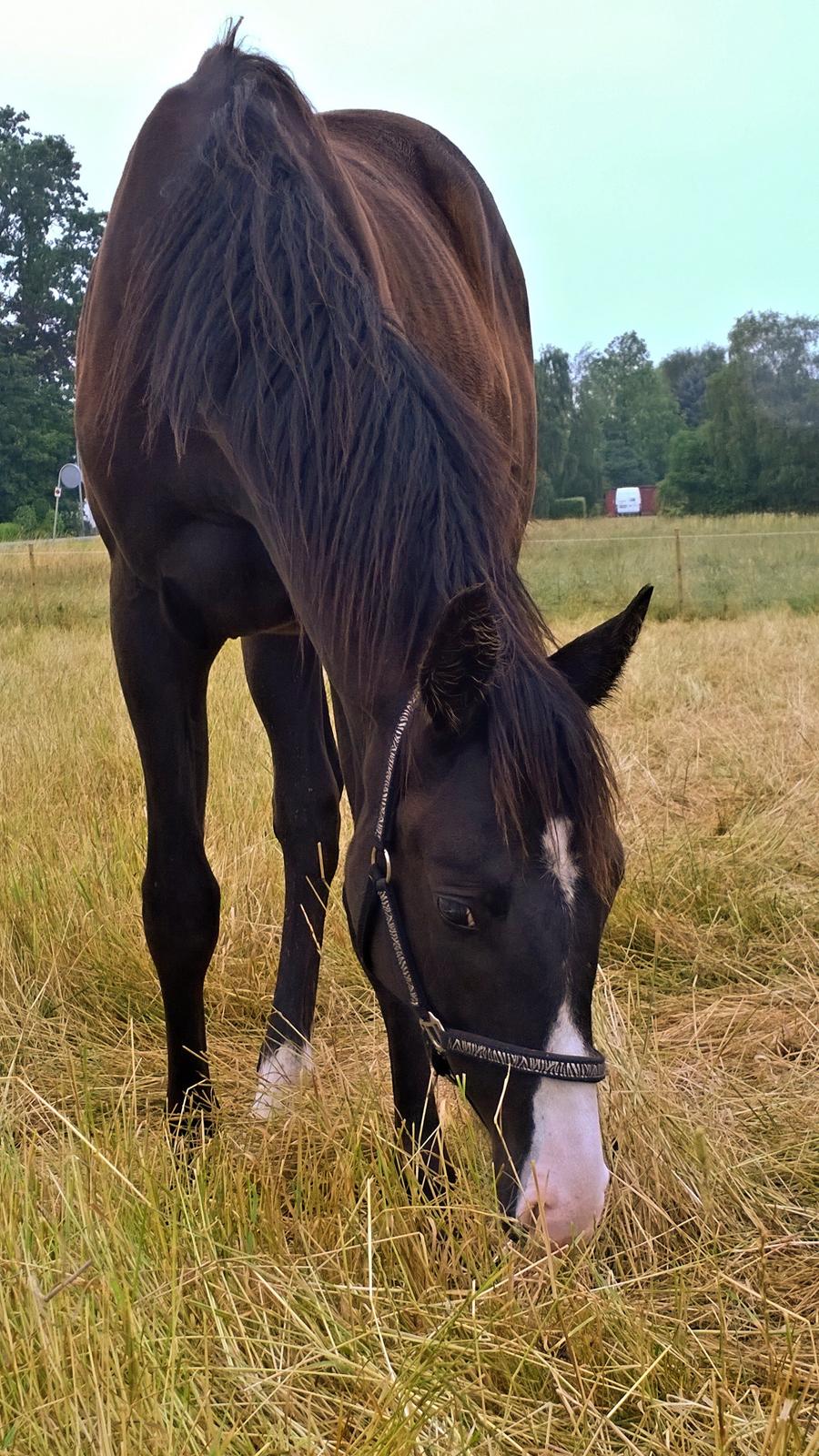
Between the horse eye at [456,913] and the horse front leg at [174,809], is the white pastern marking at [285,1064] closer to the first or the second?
the horse front leg at [174,809]

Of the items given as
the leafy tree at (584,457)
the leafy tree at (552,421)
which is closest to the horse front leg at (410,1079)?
the leafy tree at (552,421)

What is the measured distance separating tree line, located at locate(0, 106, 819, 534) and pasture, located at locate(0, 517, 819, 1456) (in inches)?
883

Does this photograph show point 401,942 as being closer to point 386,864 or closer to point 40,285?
point 386,864

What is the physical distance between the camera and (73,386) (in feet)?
75.5

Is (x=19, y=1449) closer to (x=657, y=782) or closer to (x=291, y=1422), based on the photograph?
(x=291, y=1422)

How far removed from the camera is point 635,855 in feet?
11.9

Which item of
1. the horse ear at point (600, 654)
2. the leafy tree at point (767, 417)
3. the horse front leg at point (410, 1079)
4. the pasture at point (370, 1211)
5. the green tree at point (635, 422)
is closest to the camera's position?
the pasture at point (370, 1211)

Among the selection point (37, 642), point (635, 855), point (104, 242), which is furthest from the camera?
point (37, 642)

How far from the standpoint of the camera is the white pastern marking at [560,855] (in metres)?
1.49

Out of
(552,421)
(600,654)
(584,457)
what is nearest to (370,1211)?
(600,654)

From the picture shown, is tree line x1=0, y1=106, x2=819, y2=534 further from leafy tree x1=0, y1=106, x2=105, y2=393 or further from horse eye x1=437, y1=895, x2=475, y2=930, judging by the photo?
horse eye x1=437, y1=895, x2=475, y2=930

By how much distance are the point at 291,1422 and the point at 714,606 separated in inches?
474

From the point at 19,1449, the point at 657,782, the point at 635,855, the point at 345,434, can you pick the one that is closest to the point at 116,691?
the point at 657,782

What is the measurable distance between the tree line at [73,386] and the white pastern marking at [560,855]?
23.9m
